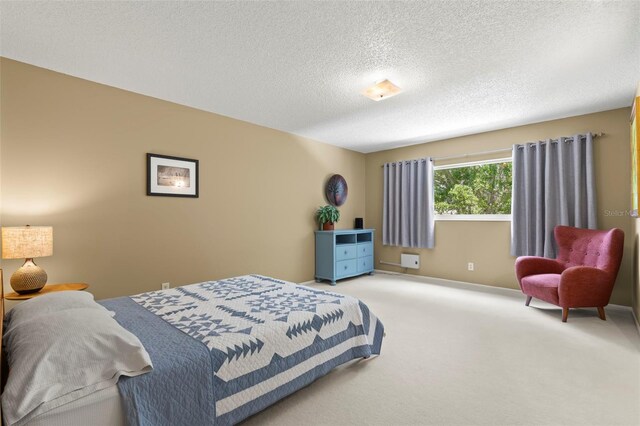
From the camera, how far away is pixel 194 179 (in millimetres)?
3682

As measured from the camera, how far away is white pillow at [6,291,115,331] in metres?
1.58

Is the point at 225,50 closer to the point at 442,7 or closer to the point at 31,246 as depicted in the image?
the point at 442,7

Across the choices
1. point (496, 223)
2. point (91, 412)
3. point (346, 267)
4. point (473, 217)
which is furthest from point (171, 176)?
point (496, 223)

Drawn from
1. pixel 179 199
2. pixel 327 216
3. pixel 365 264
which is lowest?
pixel 365 264

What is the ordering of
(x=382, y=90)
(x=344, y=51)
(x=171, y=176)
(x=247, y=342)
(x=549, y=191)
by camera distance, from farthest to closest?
(x=549, y=191) < (x=171, y=176) < (x=382, y=90) < (x=344, y=51) < (x=247, y=342)

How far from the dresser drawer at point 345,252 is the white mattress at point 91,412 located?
3969 mm

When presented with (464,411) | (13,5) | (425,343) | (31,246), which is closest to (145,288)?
(31,246)

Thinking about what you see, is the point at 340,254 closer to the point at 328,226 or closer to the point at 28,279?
the point at 328,226

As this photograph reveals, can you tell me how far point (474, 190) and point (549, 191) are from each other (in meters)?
1.08

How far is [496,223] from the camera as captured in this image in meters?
4.59

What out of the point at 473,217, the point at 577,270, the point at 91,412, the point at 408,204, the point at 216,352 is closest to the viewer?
the point at 91,412

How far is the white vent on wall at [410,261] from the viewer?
542 cm

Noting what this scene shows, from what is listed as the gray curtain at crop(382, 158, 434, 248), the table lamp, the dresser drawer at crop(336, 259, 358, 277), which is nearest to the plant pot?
the dresser drawer at crop(336, 259, 358, 277)

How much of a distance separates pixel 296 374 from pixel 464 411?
993 mm
